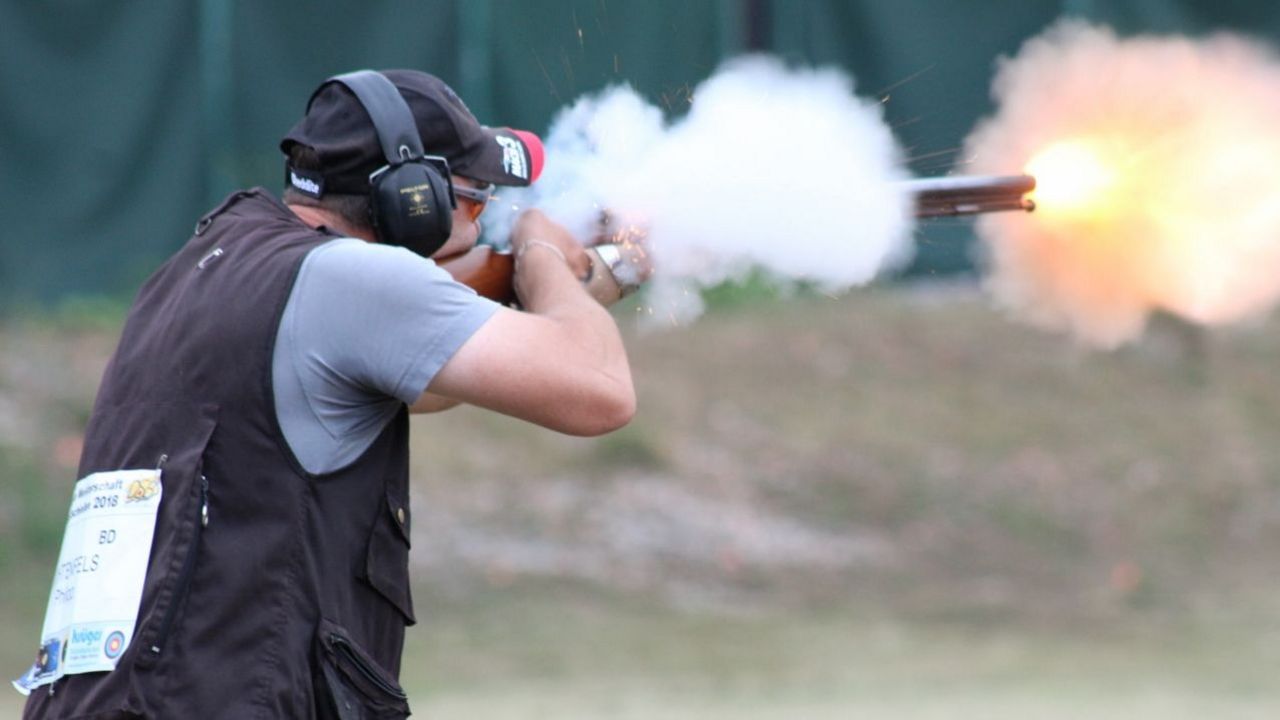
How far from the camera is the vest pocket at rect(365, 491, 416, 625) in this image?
8.63ft

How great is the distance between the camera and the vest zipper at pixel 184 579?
2.48 m

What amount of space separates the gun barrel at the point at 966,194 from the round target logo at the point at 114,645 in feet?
6.80

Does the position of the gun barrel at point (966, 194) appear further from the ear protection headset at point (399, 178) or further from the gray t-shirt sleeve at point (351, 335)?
the gray t-shirt sleeve at point (351, 335)

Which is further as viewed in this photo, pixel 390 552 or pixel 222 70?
pixel 222 70

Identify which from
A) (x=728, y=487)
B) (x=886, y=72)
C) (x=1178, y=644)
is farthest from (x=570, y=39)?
(x=1178, y=644)

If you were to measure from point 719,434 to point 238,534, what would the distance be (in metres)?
7.14

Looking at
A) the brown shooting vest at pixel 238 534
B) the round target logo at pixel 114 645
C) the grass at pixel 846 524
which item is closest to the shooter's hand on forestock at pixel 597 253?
the brown shooting vest at pixel 238 534

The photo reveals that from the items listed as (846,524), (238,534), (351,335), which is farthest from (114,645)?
(846,524)

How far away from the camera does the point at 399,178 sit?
2727 mm

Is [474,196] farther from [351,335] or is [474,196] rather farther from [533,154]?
[351,335]

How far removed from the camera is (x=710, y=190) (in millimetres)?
3775

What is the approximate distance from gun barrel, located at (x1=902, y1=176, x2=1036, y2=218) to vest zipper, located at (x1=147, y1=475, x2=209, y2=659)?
1.93 meters

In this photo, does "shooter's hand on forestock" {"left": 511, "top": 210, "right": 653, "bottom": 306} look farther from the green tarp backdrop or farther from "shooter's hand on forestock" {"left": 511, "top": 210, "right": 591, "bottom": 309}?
the green tarp backdrop

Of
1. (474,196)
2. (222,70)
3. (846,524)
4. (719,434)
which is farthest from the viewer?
(719,434)
